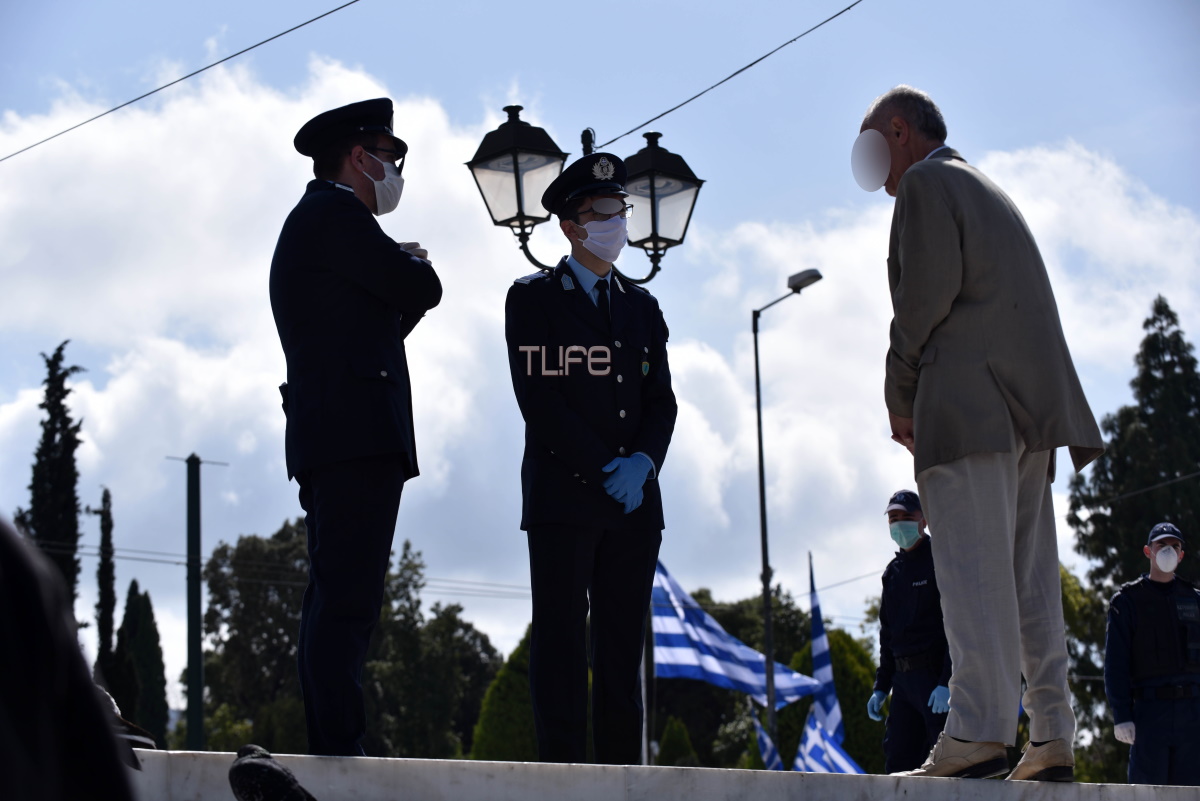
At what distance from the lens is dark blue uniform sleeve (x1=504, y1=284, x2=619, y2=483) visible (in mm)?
4832

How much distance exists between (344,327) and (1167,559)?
568cm

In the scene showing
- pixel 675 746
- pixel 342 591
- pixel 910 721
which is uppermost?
pixel 342 591

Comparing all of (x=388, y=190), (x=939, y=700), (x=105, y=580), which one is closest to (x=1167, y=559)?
(x=939, y=700)

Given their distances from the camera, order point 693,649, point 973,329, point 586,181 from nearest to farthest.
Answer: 1. point 973,329
2. point 586,181
3. point 693,649

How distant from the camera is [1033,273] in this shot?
4320 millimetres

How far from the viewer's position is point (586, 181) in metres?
5.39

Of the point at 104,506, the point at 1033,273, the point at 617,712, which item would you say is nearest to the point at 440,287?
the point at 617,712

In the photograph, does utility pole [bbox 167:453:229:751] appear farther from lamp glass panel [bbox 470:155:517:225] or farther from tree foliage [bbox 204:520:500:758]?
lamp glass panel [bbox 470:155:517:225]

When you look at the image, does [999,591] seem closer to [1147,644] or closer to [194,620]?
[1147,644]

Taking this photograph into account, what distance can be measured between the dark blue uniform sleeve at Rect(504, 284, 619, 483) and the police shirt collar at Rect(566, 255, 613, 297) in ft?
0.71

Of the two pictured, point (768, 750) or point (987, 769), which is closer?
point (987, 769)

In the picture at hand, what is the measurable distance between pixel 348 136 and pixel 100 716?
3.75m

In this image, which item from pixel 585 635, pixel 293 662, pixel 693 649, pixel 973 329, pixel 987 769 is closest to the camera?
pixel 987 769

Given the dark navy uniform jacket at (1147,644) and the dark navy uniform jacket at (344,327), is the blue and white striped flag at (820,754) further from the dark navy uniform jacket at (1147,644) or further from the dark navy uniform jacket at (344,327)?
the dark navy uniform jacket at (344,327)
